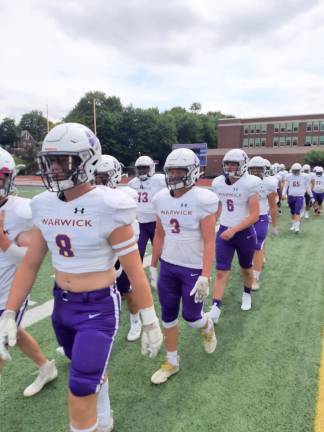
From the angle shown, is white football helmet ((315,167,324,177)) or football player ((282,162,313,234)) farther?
white football helmet ((315,167,324,177))

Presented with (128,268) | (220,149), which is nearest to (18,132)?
(220,149)

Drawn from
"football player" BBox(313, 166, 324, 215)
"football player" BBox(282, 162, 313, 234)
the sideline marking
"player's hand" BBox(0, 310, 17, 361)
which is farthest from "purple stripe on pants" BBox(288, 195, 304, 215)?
"player's hand" BBox(0, 310, 17, 361)

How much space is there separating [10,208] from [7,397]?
185 centimetres

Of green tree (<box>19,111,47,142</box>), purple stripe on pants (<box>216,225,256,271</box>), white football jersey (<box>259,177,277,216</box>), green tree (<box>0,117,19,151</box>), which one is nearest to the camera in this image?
purple stripe on pants (<box>216,225,256,271</box>)

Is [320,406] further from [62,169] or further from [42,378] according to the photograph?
[62,169]

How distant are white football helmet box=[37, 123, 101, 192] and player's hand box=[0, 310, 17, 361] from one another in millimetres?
903

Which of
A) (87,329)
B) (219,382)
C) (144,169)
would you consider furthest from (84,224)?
(144,169)

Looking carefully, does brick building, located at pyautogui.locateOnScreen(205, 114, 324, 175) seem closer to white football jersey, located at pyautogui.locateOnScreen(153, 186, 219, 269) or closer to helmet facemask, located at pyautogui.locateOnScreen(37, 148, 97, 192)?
white football jersey, located at pyautogui.locateOnScreen(153, 186, 219, 269)

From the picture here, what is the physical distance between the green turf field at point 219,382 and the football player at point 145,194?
4.71 ft

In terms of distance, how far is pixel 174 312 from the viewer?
11.4 ft

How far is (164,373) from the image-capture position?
11.5ft

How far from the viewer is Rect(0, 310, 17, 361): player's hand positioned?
2287 mm

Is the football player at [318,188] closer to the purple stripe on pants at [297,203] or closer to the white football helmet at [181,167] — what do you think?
the purple stripe on pants at [297,203]

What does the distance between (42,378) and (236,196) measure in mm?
3210
